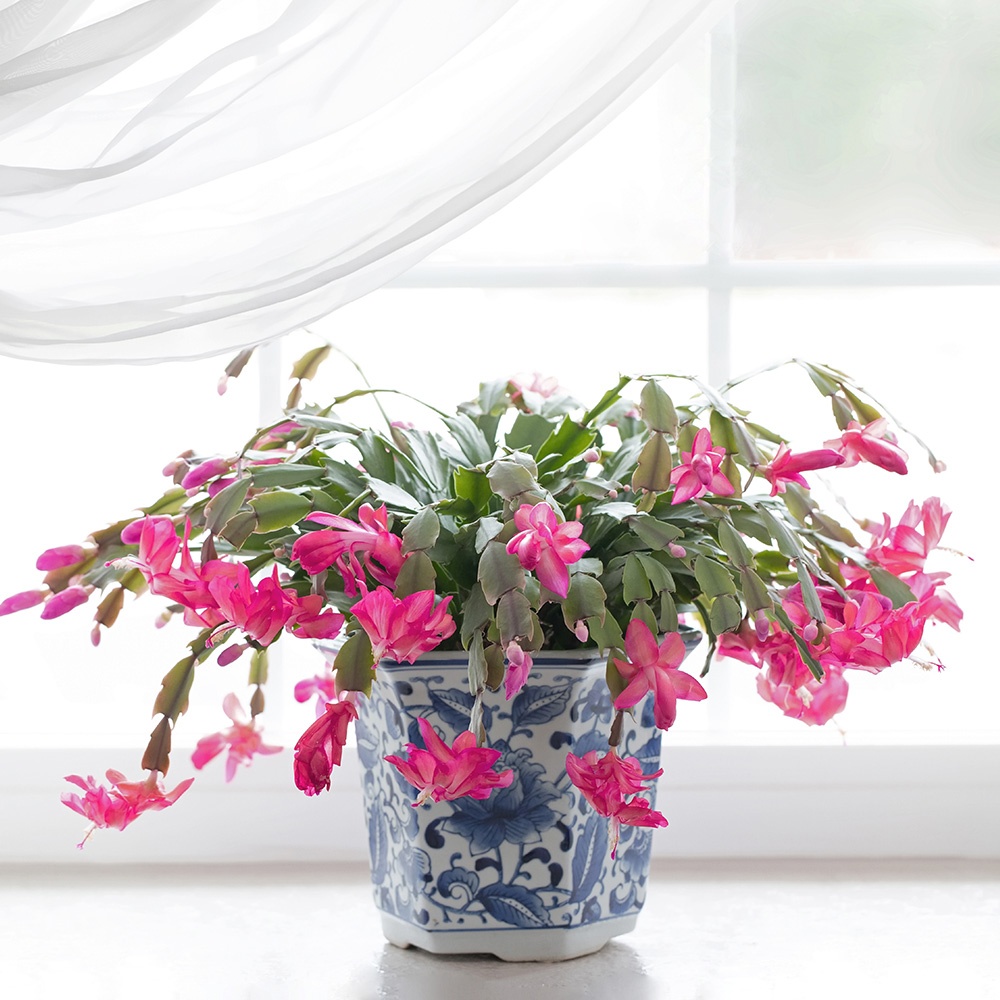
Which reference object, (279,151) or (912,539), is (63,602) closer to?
(279,151)

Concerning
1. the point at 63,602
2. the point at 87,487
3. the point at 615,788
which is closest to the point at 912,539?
the point at 615,788

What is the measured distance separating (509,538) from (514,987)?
0.36 meters

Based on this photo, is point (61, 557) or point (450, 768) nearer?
point (450, 768)

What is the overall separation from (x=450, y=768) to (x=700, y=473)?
25cm

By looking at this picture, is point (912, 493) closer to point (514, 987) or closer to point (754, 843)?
point (754, 843)

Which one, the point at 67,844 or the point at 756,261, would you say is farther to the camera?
the point at 756,261

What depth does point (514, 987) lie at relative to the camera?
30.0 inches

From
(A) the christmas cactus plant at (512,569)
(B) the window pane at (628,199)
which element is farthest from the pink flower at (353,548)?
(B) the window pane at (628,199)

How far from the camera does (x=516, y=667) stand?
1.98ft

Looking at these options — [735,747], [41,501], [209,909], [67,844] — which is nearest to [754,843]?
[735,747]

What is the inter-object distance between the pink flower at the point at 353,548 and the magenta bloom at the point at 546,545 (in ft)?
0.30

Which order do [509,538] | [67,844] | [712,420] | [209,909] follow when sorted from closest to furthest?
[509,538] → [712,420] → [209,909] → [67,844]

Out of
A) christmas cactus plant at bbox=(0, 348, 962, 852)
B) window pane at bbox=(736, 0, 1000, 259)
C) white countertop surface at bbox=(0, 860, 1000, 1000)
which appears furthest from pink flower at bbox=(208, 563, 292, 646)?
window pane at bbox=(736, 0, 1000, 259)

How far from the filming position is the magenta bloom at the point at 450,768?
0.63 m
